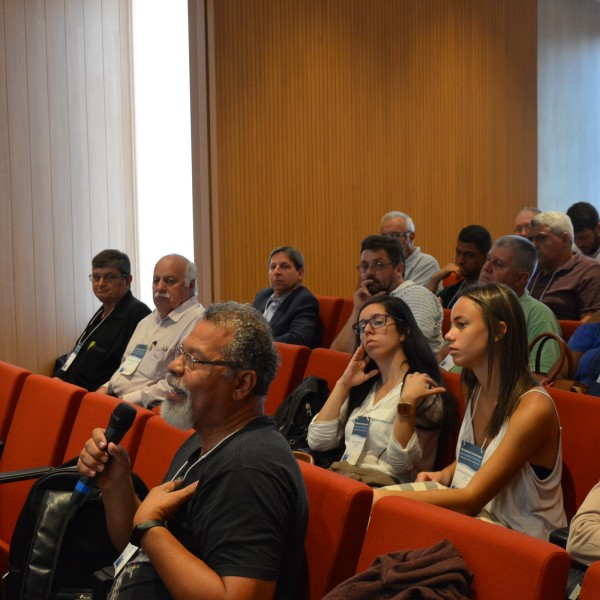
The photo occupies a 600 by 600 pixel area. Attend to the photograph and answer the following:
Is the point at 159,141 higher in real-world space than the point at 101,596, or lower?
higher

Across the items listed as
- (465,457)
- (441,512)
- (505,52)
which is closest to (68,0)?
(505,52)

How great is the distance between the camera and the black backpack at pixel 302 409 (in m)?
3.20

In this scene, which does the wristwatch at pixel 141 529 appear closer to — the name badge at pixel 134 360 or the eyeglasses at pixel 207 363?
the eyeglasses at pixel 207 363

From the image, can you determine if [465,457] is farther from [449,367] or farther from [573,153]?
[573,153]

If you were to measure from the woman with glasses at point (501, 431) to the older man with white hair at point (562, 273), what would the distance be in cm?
249

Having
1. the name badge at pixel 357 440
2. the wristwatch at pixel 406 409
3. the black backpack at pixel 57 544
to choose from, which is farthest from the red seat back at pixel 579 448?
the black backpack at pixel 57 544

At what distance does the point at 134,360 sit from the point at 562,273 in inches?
97.1

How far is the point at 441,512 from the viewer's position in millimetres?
1690

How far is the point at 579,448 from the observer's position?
2.49 m

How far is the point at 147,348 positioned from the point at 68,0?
2829mm

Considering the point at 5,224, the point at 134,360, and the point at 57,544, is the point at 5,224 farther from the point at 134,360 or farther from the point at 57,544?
the point at 57,544

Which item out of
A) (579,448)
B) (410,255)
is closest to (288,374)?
(579,448)

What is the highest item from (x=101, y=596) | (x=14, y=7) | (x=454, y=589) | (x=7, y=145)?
(x=14, y=7)

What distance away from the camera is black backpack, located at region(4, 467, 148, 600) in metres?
2.07
